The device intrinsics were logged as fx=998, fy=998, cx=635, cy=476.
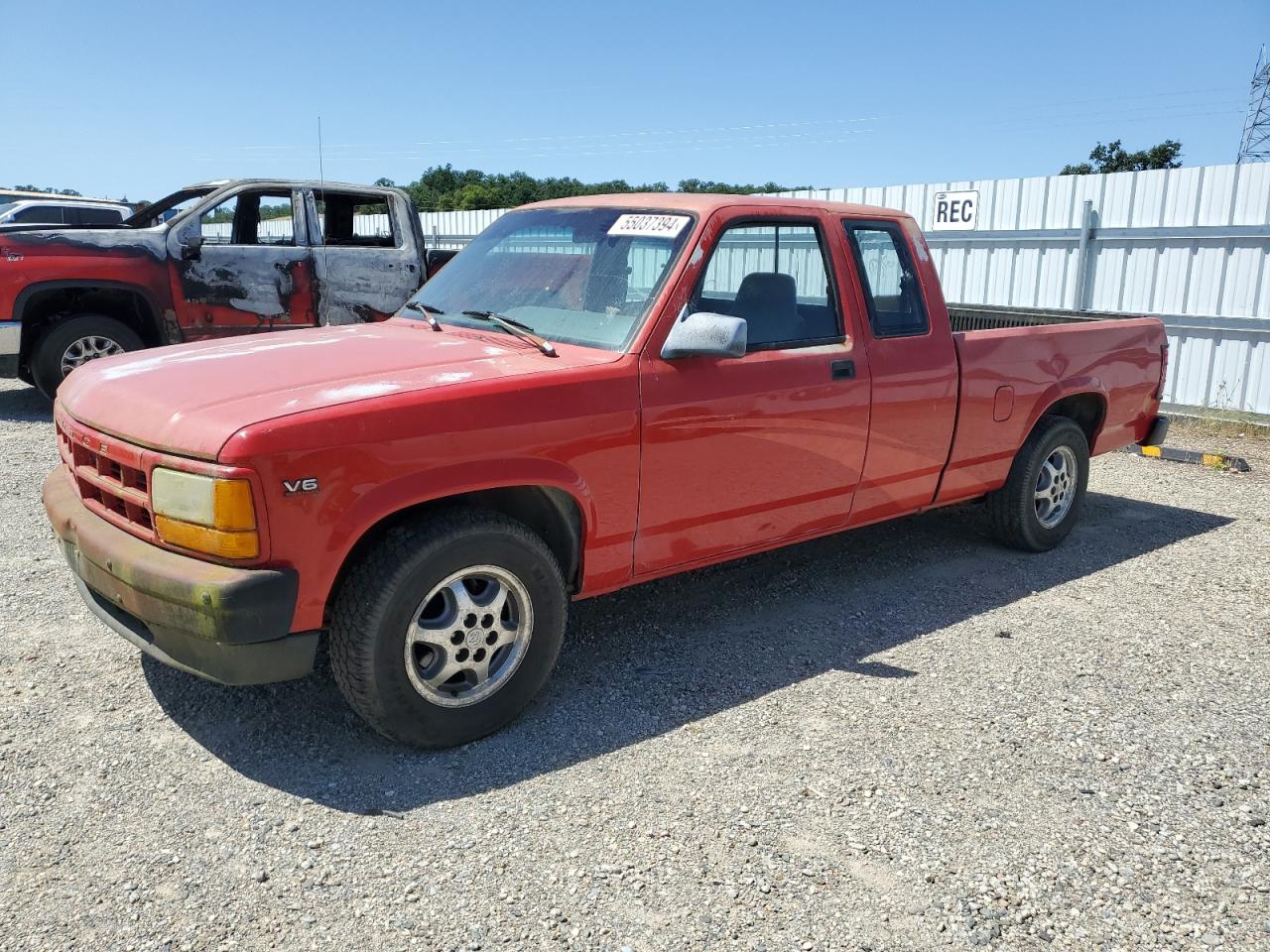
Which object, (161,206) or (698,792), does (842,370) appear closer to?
(698,792)

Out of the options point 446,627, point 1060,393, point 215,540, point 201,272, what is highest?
point 201,272

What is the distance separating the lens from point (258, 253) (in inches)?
348

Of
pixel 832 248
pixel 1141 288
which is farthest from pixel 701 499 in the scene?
pixel 1141 288

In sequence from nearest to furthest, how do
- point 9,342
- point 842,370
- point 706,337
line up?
point 706,337 → point 842,370 → point 9,342

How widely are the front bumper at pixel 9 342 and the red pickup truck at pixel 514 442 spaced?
5.18m

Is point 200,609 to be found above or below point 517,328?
below

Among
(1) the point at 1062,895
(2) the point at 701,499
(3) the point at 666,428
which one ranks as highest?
(3) the point at 666,428

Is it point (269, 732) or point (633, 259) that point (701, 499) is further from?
point (269, 732)

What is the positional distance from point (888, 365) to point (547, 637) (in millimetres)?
2054

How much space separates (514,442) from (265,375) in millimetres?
852

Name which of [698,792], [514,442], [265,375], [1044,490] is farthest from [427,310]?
[1044,490]

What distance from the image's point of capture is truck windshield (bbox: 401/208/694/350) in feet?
12.6

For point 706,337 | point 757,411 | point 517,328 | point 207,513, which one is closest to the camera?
point 207,513

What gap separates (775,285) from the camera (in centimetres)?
435
